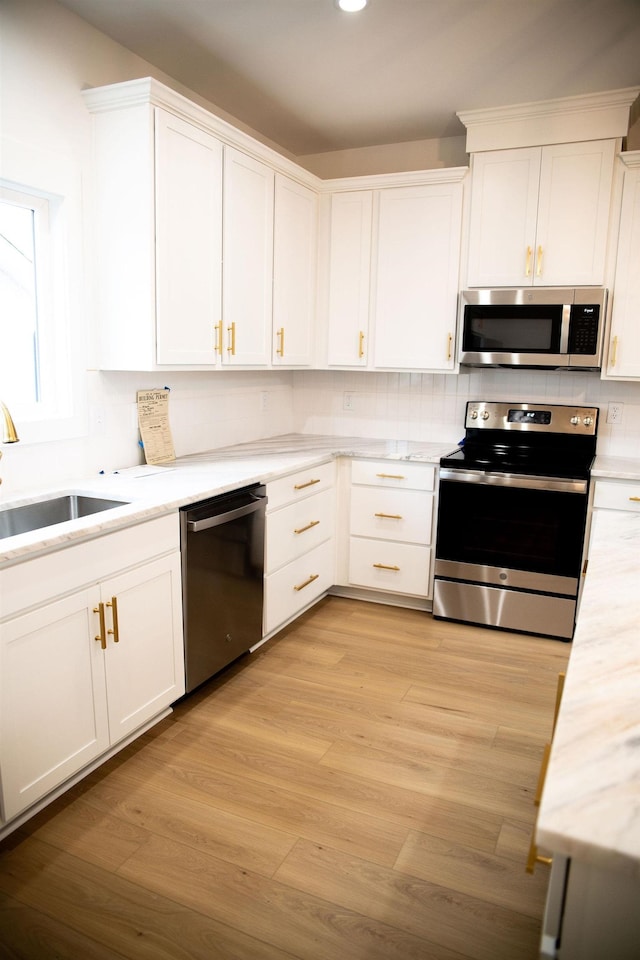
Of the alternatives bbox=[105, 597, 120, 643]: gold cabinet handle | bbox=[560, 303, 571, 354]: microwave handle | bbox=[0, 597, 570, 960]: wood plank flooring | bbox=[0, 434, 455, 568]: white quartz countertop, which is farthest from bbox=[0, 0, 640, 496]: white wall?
bbox=[0, 597, 570, 960]: wood plank flooring

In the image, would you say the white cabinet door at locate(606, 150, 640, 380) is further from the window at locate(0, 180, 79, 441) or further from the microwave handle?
the window at locate(0, 180, 79, 441)

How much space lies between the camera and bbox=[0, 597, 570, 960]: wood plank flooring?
→ 5.33 feet

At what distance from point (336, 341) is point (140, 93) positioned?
5.85 ft

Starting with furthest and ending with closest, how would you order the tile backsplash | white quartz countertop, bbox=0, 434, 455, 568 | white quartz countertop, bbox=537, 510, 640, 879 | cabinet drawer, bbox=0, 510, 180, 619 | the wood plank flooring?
1. the tile backsplash
2. white quartz countertop, bbox=0, 434, 455, 568
3. cabinet drawer, bbox=0, 510, 180, 619
4. the wood plank flooring
5. white quartz countertop, bbox=537, 510, 640, 879

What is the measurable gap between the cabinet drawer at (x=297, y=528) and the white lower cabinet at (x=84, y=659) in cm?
73

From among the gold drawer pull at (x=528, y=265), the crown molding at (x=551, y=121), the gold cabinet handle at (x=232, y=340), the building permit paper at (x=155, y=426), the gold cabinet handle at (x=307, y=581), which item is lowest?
the gold cabinet handle at (x=307, y=581)

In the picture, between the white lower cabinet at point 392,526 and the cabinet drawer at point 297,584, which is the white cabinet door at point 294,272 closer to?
the white lower cabinet at point 392,526

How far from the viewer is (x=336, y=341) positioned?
3.98 meters

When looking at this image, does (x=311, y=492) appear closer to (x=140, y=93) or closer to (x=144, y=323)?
(x=144, y=323)

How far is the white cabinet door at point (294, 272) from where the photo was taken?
3525mm

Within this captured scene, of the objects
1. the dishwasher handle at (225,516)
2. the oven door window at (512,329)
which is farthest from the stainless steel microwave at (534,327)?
the dishwasher handle at (225,516)

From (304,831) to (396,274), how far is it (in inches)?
113

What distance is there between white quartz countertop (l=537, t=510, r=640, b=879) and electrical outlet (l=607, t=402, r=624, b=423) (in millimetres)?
2353

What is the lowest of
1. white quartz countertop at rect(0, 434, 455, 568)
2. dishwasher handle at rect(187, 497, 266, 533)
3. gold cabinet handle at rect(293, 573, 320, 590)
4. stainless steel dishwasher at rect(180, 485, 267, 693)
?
gold cabinet handle at rect(293, 573, 320, 590)
